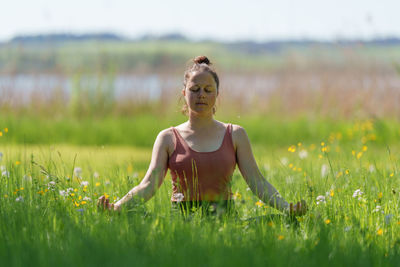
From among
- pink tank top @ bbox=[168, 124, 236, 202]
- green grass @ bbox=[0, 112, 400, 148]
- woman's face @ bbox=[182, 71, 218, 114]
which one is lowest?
green grass @ bbox=[0, 112, 400, 148]

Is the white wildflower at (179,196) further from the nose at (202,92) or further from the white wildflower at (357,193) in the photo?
the white wildflower at (357,193)

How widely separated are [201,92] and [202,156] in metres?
0.37

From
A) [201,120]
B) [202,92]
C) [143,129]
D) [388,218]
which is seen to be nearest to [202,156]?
[201,120]

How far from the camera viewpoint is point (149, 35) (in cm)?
1251

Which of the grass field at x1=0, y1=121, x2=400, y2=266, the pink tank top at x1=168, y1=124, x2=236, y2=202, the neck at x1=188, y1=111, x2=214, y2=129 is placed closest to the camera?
the grass field at x1=0, y1=121, x2=400, y2=266

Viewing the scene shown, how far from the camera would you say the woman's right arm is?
3354 millimetres

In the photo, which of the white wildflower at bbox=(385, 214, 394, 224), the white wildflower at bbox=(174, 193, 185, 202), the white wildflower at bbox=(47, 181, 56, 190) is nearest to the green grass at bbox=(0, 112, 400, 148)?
the white wildflower at bbox=(47, 181, 56, 190)

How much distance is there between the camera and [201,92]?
3.49m

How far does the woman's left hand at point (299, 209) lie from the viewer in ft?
10.8

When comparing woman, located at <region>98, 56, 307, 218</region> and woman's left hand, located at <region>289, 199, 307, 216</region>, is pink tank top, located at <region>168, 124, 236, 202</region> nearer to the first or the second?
woman, located at <region>98, 56, 307, 218</region>

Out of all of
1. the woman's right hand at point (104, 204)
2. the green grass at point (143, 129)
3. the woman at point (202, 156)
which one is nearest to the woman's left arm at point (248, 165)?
the woman at point (202, 156)

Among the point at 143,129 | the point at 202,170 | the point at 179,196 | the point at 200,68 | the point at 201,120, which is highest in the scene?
the point at 200,68

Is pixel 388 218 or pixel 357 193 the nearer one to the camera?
pixel 388 218

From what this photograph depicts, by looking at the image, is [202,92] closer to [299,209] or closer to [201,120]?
[201,120]
